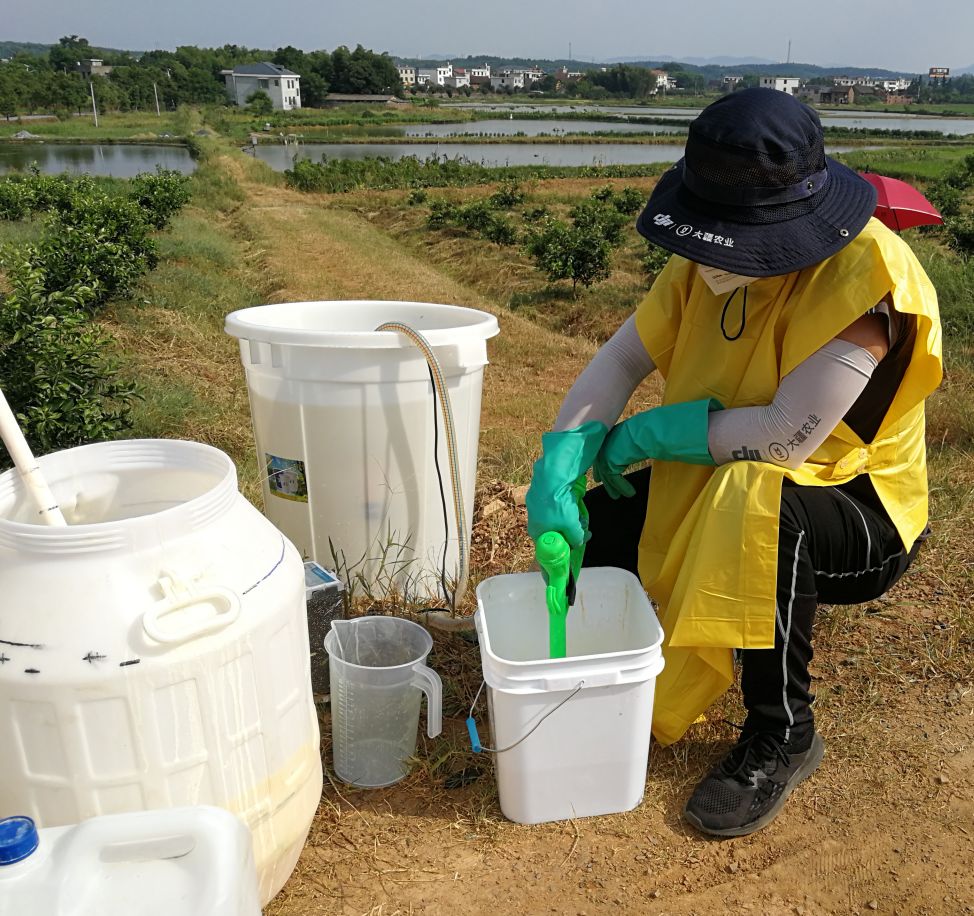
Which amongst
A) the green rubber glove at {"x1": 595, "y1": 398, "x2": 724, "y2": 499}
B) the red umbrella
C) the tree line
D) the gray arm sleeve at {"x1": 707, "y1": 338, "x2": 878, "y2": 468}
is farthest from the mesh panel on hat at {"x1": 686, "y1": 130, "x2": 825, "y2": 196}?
the tree line

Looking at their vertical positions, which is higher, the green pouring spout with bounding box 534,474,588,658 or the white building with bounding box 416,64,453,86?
the white building with bounding box 416,64,453,86

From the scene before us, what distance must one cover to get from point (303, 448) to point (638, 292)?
949 cm

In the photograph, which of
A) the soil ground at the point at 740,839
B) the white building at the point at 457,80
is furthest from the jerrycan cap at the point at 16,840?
the white building at the point at 457,80

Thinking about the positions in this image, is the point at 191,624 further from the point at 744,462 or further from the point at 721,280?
the point at 721,280

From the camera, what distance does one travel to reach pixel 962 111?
85.9 m

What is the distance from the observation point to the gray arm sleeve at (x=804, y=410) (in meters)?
1.56

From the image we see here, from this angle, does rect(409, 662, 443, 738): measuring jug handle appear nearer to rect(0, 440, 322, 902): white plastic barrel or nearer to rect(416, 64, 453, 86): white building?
rect(0, 440, 322, 902): white plastic barrel

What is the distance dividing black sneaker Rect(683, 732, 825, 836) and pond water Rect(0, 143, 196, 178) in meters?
29.4

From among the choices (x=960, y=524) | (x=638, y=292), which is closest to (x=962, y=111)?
(x=638, y=292)

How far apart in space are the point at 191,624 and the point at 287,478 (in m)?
1.09

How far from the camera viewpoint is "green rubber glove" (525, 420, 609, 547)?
5.71ft

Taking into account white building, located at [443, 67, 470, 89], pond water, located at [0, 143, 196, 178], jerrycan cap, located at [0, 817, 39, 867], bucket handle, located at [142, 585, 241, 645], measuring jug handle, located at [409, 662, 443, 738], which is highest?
white building, located at [443, 67, 470, 89]

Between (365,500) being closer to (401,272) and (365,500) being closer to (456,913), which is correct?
(456,913)

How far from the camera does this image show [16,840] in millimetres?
943
